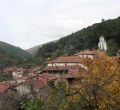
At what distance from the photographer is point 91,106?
6.98 m

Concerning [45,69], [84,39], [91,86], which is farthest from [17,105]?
[84,39]

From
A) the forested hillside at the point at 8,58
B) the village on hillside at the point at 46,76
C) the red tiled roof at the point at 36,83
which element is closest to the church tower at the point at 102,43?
the village on hillside at the point at 46,76

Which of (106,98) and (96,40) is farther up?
(96,40)

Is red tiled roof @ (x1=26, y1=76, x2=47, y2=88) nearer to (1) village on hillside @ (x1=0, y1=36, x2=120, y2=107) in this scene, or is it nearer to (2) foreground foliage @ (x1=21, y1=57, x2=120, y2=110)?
(1) village on hillside @ (x1=0, y1=36, x2=120, y2=107)

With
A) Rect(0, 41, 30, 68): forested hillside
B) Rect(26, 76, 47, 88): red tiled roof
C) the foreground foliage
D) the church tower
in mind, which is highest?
the church tower

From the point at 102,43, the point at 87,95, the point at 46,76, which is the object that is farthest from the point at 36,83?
the point at 102,43

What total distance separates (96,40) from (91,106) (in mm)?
62810

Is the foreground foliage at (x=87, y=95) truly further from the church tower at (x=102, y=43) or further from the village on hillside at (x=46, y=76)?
the church tower at (x=102, y=43)

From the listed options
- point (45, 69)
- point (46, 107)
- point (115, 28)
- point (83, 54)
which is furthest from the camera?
point (115, 28)

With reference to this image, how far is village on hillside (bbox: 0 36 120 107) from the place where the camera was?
20.2 meters

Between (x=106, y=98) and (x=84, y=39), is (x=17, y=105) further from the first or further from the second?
(x=84, y=39)

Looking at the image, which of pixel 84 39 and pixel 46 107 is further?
pixel 84 39

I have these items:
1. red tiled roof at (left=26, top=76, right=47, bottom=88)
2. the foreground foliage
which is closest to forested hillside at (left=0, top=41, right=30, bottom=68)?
red tiled roof at (left=26, top=76, right=47, bottom=88)

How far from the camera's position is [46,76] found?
32.0 meters
